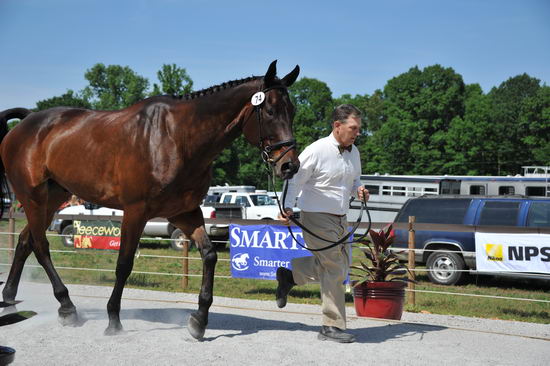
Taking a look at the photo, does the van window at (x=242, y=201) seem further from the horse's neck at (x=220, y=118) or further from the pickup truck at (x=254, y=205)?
the horse's neck at (x=220, y=118)

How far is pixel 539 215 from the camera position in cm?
1153

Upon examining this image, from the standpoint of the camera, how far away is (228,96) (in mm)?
5176

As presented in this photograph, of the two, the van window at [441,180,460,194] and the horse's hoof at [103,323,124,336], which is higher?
the van window at [441,180,460,194]

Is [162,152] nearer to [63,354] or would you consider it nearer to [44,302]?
[63,354]

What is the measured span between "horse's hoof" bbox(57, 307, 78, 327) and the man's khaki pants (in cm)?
260

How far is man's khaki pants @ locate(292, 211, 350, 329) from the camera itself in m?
5.07

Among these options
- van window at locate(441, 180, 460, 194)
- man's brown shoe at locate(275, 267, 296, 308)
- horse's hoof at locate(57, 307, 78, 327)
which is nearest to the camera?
man's brown shoe at locate(275, 267, 296, 308)

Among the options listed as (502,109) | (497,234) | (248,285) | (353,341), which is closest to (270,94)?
(353,341)

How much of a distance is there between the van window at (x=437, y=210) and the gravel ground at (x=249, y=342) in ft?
19.4

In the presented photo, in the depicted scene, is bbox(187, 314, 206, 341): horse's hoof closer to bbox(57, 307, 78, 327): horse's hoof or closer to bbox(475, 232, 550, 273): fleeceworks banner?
bbox(57, 307, 78, 327): horse's hoof

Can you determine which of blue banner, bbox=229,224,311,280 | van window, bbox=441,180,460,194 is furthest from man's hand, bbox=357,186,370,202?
van window, bbox=441,180,460,194

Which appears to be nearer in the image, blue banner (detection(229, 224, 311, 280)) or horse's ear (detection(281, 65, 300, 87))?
horse's ear (detection(281, 65, 300, 87))

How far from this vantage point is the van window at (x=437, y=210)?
12.7m

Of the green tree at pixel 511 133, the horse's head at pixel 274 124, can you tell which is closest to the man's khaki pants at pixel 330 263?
the horse's head at pixel 274 124
